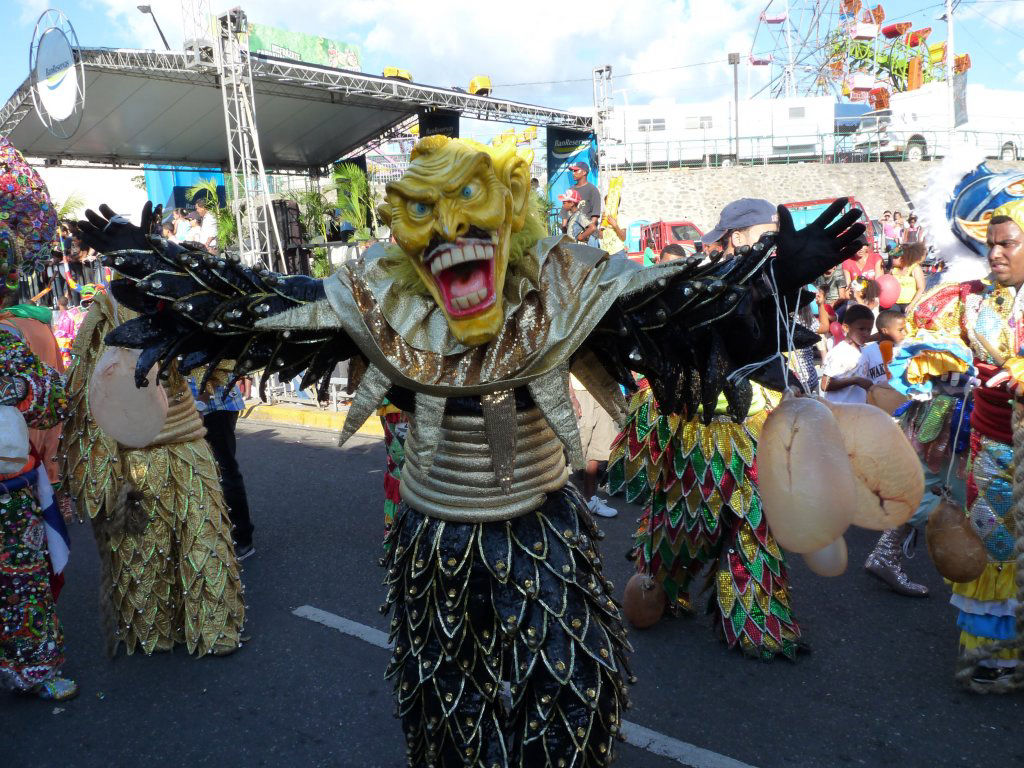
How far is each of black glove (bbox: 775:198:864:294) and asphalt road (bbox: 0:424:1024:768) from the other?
182cm

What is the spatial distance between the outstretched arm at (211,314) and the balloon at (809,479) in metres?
1.16

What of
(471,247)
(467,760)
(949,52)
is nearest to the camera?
(471,247)

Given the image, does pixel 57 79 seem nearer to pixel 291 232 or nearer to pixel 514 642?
pixel 291 232

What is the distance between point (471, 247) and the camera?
1.86 m

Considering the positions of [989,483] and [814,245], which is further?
[989,483]

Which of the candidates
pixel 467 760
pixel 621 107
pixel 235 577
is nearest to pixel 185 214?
pixel 235 577

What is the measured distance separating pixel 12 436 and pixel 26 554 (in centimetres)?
64

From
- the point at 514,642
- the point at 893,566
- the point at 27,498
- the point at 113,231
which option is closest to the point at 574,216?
the point at 893,566

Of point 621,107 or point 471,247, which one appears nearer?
point 471,247

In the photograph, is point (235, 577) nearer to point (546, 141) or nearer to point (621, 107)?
point (546, 141)

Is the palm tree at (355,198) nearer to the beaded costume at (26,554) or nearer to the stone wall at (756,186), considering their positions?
the stone wall at (756,186)

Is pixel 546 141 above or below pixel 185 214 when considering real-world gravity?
above

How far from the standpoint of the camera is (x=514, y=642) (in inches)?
78.7

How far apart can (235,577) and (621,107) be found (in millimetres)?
27718
